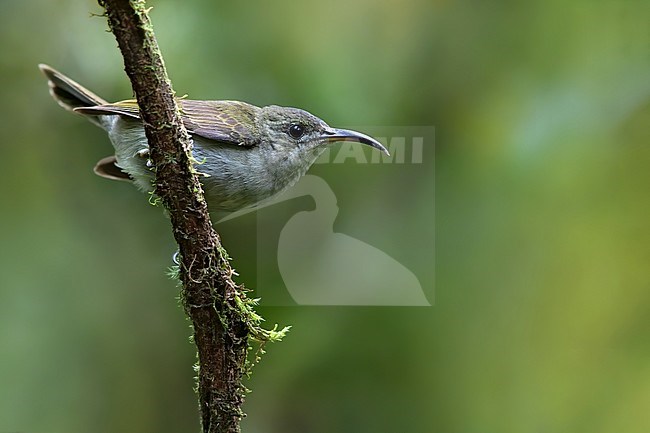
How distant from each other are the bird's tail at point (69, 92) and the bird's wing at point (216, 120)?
315 millimetres

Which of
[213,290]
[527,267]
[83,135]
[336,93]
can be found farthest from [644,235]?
[83,135]

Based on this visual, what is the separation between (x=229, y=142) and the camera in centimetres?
365

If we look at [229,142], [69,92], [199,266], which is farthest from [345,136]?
[69,92]

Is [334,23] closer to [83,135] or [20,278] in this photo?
[83,135]

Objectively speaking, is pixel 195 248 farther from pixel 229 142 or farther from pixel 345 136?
pixel 345 136

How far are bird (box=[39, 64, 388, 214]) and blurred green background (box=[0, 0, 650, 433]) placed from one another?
0.76ft

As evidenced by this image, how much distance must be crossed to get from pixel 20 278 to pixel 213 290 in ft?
7.55

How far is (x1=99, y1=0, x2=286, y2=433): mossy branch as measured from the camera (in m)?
2.41

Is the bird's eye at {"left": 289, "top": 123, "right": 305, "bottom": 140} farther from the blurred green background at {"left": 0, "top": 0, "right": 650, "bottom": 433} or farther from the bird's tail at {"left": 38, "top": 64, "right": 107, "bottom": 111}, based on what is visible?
the bird's tail at {"left": 38, "top": 64, "right": 107, "bottom": 111}

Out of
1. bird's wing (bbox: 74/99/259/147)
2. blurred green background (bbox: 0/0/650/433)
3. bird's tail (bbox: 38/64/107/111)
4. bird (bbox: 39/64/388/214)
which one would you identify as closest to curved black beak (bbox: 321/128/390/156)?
bird (bbox: 39/64/388/214)

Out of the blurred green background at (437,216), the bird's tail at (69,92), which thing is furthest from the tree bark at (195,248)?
the bird's tail at (69,92)

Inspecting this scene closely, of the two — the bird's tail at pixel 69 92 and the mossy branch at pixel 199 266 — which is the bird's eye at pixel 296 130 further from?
the mossy branch at pixel 199 266

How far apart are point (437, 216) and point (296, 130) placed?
3.16 ft

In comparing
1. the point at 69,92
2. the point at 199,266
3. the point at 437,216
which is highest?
the point at 69,92
